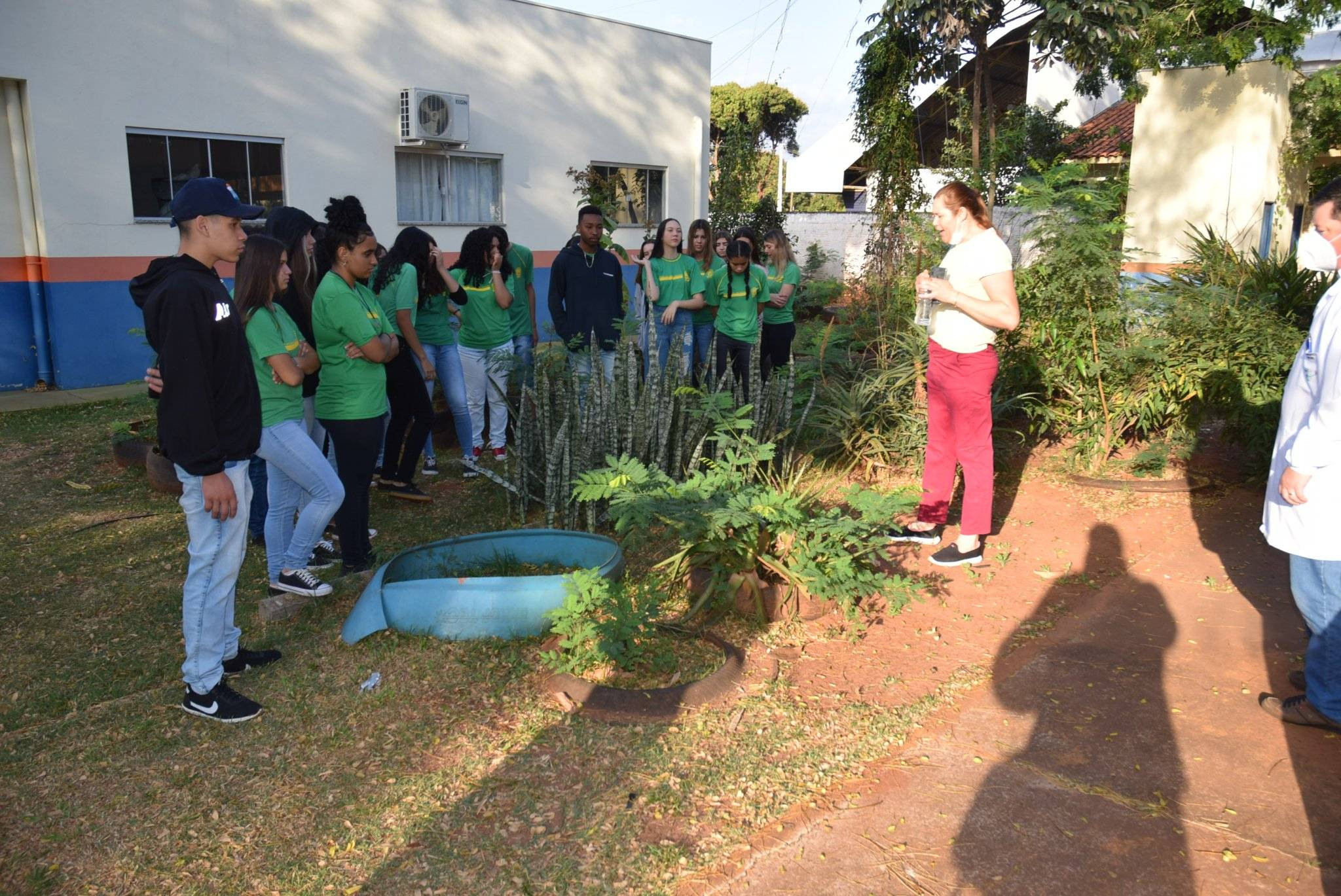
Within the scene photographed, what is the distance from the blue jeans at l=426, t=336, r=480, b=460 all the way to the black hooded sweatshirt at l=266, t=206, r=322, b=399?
5.15 ft

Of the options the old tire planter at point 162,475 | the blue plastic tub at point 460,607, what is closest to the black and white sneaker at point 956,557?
the blue plastic tub at point 460,607

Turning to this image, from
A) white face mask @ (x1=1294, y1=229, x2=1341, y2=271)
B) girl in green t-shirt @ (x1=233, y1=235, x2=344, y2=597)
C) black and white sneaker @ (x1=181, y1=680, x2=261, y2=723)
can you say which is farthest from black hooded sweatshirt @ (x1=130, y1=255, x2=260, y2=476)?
white face mask @ (x1=1294, y1=229, x2=1341, y2=271)

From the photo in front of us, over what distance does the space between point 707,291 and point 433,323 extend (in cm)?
206

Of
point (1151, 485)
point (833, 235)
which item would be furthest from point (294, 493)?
point (833, 235)

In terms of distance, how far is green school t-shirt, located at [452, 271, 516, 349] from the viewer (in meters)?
6.67

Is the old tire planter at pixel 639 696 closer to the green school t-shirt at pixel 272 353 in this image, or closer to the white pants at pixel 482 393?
the green school t-shirt at pixel 272 353

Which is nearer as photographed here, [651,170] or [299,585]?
[299,585]

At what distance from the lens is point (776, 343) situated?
307 inches

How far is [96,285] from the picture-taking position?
10.1 m

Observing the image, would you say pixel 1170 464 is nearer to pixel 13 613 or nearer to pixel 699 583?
pixel 699 583

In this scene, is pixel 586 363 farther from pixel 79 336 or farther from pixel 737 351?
pixel 79 336

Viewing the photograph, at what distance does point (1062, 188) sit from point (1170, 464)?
2001 mm

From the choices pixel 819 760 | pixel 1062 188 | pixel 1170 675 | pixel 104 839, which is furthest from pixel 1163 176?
pixel 104 839

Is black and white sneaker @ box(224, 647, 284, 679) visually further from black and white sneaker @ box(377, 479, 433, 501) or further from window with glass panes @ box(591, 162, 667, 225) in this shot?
window with glass panes @ box(591, 162, 667, 225)
